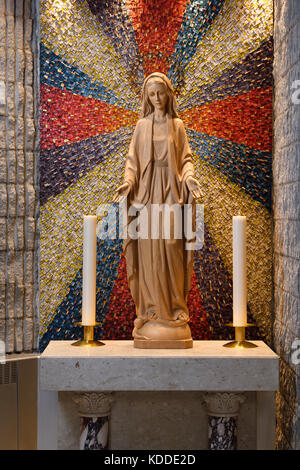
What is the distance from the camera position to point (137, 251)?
9.11 ft

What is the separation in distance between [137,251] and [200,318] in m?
Answer: 0.67

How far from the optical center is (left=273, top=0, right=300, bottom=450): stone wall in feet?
8.46

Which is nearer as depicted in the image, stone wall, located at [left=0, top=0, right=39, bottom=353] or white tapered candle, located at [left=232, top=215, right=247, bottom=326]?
white tapered candle, located at [left=232, top=215, right=247, bottom=326]

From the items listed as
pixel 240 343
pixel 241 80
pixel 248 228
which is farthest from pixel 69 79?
pixel 240 343

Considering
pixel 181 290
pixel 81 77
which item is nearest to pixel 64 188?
pixel 81 77

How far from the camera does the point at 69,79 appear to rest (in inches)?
127

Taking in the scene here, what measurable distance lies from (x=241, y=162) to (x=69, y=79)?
106 cm

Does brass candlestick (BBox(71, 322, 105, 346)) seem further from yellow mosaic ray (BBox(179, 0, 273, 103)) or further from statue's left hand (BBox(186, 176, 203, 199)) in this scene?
yellow mosaic ray (BBox(179, 0, 273, 103))

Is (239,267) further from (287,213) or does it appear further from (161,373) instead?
(161,373)

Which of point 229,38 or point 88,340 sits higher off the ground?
point 229,38

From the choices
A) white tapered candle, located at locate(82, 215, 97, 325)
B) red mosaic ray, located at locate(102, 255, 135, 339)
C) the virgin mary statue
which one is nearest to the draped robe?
the virgin mary statue

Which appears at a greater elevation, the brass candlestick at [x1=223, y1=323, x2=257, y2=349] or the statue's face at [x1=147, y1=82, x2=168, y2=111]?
the statue's face at [x1=147, y1=82, x2=168, y2=111]

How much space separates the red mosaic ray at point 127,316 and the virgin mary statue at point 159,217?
0.44 metres
